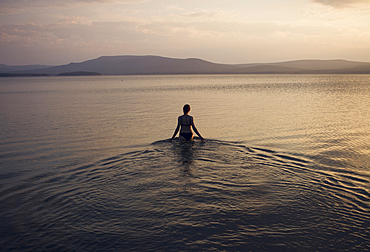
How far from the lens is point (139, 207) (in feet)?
24.5

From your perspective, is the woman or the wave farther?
the woman

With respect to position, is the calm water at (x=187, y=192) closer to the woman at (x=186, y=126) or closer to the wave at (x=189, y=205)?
the wave at (x=189, y=205)

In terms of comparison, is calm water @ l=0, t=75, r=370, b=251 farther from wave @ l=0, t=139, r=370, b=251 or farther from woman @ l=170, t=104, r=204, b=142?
woman @ l=170, t=104, r=204, b=142

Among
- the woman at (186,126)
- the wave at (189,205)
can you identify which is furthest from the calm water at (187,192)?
the woman at (186,126)

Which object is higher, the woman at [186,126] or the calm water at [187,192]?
the woman at [186,126]

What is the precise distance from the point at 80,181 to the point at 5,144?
8729 millimetres

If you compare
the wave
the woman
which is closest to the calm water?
the wave

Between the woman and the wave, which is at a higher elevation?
the woman

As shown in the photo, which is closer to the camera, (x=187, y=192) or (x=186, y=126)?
(x=187, y=192)

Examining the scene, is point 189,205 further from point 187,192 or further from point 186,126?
point 186,126

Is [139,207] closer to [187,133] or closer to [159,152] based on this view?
[159,152]

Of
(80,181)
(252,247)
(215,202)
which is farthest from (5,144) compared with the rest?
(252,247)

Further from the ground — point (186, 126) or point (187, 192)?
point (186, 126)

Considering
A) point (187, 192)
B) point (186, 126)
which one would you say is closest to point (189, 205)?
point (187, 192)
